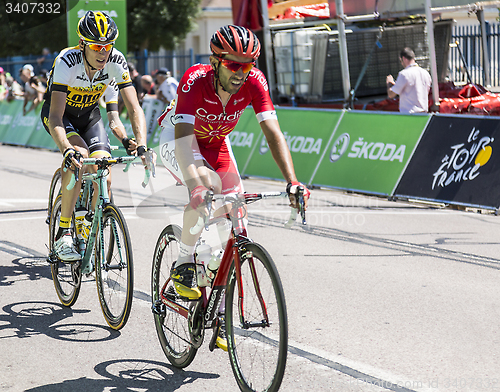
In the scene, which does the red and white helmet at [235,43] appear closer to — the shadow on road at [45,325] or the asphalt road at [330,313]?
the asphalt road at [330,313]

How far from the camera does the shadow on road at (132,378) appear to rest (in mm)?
4051

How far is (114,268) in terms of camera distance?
5.02m

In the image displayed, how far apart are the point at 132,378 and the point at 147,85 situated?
14.5m

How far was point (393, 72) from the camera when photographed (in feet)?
57.0

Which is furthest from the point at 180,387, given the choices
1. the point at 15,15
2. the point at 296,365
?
the point at 15,15

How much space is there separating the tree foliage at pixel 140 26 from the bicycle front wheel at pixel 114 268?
33.9m

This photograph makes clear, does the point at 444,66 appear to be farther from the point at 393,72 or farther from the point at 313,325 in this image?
the point at 313,325

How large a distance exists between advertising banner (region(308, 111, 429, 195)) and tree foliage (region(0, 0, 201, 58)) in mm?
27824

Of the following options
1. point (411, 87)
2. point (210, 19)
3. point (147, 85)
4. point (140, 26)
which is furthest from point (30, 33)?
point (411, 87)

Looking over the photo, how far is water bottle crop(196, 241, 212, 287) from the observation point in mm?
4188

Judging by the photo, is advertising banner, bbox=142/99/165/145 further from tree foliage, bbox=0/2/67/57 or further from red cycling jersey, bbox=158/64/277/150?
tree foliage, bbox=0/2/67/57

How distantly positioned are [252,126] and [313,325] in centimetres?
874

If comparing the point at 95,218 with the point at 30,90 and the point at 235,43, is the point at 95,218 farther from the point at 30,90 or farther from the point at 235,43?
the point at 30,90

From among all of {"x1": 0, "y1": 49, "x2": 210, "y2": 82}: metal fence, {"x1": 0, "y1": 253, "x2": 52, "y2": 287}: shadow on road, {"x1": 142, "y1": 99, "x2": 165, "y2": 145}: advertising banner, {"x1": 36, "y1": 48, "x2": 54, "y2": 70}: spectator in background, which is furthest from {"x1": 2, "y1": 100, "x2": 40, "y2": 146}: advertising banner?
{"x1": 0, "y1": 253, "x2": 52, "y2": 287}: shadow on road
